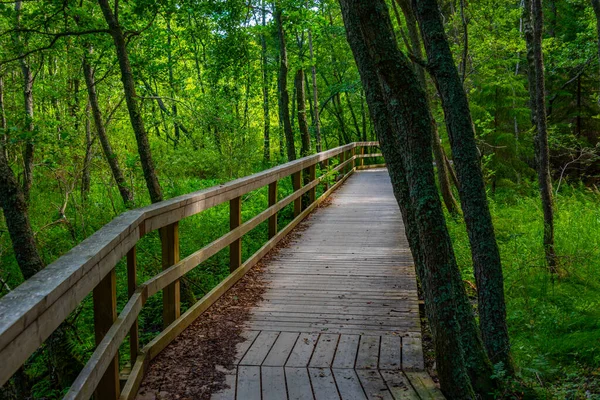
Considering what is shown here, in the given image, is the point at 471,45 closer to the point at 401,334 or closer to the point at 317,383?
the point at 401,334

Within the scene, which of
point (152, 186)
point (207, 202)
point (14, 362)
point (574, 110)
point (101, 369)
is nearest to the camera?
point (14, 362)

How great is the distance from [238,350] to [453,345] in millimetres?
1578

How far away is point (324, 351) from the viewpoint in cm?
409

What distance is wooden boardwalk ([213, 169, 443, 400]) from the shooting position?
11.5 feet

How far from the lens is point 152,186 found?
8227 mm

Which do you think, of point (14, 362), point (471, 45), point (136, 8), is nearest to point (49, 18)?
point (136, 8)

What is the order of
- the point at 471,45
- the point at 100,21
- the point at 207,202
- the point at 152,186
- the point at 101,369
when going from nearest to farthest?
the point at 101,369 → the point at 207,202 → the point at 152,186 → the point at 100,21 → the point at 471,45

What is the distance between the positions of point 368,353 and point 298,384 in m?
0.71

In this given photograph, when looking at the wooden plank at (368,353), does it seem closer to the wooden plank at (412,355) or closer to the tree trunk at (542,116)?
the wooden plank at (412,355)

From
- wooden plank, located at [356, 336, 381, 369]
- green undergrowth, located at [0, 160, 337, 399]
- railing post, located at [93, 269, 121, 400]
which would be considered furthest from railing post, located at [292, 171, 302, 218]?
railing post, located at [93, 269, 121, 400]

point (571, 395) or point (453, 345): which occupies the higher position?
point (453, 345)

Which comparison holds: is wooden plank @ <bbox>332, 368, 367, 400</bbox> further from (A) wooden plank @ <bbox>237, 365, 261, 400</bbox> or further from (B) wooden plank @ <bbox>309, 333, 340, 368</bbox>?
(A) wooden plank @ <bbox>237, 365, 261, 400</bbox>

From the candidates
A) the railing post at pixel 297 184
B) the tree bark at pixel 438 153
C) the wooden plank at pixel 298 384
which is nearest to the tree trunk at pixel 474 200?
the wooden plank at pixel 298 384

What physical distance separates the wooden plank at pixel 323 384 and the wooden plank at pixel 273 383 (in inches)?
7.3
